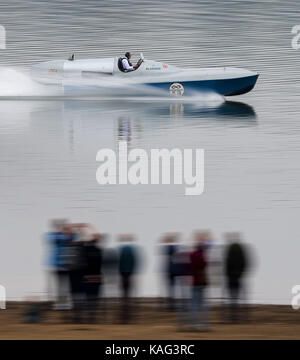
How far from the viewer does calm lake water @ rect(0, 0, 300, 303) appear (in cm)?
1961

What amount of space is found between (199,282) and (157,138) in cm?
1855

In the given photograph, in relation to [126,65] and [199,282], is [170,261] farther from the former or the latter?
[126,65]

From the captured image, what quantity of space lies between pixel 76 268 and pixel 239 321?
2258mm

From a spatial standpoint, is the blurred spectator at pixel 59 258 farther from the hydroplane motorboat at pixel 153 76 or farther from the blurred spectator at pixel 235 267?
the hydroplane motorboat at pixel 153 76

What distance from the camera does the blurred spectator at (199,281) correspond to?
39.5 ft

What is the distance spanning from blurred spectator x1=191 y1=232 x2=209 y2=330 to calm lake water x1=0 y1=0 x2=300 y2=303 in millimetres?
2991

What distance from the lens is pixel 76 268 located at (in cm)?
1230

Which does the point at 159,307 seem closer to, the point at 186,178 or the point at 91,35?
the point at 186,178

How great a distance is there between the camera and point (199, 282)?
39.8 feet

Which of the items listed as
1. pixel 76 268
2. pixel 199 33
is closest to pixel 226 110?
pixel 199 33

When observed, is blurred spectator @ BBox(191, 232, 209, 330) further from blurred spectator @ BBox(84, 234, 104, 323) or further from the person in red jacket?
blurred spectator @ BBox(84, 234, 104, 323)

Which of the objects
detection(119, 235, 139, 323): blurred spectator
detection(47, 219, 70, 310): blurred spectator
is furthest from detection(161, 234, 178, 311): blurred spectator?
detection(47, 219, 70, 310): blurred spectator

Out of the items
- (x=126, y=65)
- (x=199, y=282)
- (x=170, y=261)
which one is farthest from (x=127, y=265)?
(x=126, y=65)
